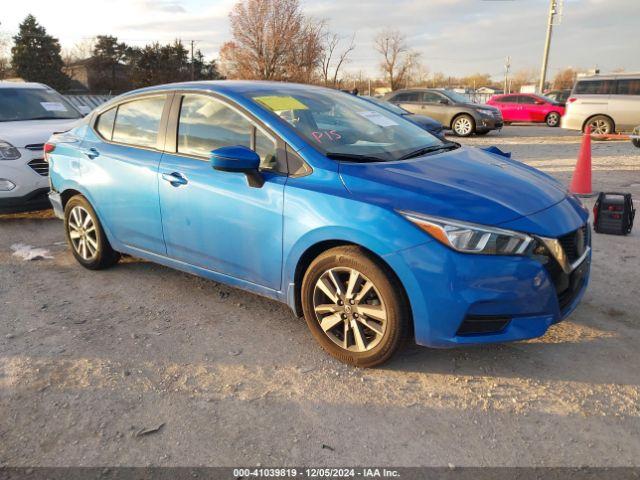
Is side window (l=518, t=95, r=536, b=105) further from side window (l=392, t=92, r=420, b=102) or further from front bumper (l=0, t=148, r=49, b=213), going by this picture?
front bumper (l=0, t=148, r=49, b=213)

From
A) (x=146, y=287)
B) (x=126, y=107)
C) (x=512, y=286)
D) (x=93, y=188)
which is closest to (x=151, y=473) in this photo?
(x=512, y=286)

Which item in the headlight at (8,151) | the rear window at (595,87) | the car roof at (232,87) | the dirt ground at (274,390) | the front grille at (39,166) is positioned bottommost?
the dirt ground at (274,390)

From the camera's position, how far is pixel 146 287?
4312 millimetres

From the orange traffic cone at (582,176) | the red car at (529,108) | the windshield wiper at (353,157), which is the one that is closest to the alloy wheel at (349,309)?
the windshield wiper at (353,157)

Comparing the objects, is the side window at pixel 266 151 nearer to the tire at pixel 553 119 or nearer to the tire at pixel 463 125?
the tire at pixel 463 125

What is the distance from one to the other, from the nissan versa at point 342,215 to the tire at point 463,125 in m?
13.2

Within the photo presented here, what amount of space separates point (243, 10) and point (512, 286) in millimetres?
43834

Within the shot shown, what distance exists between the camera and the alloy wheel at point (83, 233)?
4531 mm

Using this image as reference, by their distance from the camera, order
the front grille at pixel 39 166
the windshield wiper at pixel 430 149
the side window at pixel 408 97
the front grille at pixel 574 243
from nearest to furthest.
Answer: the front grille at pixel 574 243, the windshield wiper at pixel 430 149, the front grille at pixel 39 166, the side window at pixel 408 97

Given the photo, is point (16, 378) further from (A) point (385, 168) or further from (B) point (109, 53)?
(B) point (109, 53)

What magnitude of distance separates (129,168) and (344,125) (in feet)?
5.44

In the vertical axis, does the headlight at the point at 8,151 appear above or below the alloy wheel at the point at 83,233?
above

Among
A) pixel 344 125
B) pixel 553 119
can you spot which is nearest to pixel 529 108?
pixel 553 119

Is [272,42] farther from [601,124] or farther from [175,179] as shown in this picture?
[175,179]
